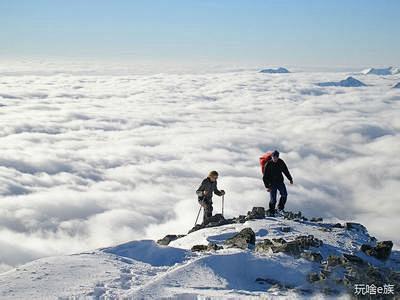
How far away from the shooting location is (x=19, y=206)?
339 ft

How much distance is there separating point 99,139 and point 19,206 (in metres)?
91.7

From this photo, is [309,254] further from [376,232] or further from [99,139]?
[99,139]

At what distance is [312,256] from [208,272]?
257 cm

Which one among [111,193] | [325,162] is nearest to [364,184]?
[325,162]

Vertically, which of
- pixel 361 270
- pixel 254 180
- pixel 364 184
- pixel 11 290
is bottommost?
pixel 364 184

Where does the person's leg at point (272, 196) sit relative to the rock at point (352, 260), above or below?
above

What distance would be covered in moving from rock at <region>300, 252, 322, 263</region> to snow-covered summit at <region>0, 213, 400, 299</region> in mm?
21

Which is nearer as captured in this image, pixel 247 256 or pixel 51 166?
pixel 247 256

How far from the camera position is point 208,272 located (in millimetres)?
8148

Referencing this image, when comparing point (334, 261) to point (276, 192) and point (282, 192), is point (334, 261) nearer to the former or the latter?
point (282, 192)

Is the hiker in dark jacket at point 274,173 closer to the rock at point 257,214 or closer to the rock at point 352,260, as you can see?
the rock at point 257,214

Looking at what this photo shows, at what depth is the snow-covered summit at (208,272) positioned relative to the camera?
7.39 meters

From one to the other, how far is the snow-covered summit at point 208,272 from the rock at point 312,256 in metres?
0.02

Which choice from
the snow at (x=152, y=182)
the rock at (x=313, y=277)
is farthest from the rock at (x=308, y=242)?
the snow at (x=152, y=182)
